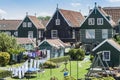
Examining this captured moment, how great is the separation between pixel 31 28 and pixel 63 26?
786cm

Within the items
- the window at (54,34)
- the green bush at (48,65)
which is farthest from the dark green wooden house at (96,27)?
the green bush at (48,65)

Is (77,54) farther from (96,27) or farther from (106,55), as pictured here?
(96,27)

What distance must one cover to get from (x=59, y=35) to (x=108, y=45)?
2946 cm

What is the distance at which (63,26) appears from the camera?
76125mm

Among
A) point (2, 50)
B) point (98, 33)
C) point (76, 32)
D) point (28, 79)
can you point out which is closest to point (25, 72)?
point (28, 79)

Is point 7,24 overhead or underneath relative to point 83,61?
overhead

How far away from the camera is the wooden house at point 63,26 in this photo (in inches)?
2975

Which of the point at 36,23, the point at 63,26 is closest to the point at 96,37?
the point at 63,26

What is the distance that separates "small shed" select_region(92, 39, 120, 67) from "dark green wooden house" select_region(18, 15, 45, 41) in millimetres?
32363

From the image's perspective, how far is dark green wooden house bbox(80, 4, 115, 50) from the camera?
70.8 metres

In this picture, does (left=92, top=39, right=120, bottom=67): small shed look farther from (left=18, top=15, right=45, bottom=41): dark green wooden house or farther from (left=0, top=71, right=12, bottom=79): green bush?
(left=18, top=15, right=45, bottom=41): dark green wooden house

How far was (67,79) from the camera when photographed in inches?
1175

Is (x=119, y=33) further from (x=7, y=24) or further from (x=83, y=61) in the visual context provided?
(x=7, y=24)

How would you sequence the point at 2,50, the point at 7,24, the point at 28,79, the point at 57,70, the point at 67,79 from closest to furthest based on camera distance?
the point at 67,79 < the point at 28,79 < the point at 57,70 < the point at 2,50 < the point at 7,24
